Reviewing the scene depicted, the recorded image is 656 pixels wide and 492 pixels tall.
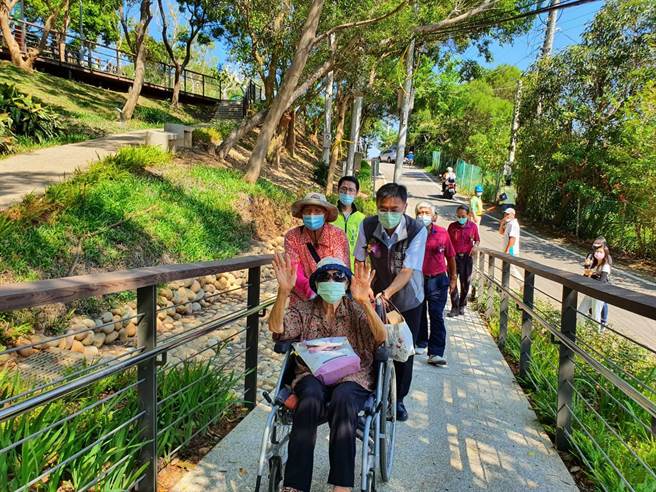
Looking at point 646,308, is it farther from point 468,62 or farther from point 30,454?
point 468,62

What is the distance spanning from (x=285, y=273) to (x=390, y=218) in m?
0.98

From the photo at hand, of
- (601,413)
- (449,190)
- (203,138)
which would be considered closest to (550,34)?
(449,190)

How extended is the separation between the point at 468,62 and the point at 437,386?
19591 millimetres

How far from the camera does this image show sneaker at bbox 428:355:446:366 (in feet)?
15.3

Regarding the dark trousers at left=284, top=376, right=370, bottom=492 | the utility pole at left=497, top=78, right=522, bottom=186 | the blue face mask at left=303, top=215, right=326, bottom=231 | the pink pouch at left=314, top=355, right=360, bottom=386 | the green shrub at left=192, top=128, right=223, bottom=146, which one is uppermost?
the utility pole at left=497, top=78, right=522, bottom=186

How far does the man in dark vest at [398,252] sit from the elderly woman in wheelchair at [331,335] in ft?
1.96

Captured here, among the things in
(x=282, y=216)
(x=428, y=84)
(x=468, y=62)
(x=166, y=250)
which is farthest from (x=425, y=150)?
(x=166, y=250)

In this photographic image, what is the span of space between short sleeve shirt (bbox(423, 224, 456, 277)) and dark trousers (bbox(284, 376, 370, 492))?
2.50 meters

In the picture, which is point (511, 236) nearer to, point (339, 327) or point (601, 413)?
point (601, 413)

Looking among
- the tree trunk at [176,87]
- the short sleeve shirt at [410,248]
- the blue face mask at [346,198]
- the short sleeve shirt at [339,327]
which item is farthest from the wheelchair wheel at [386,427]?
the tree trunk at [176,87]

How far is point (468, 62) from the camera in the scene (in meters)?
20.9

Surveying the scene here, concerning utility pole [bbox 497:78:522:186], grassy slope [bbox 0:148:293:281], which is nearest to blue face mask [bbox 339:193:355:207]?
grassy slope [bbox 0:148:293:281]

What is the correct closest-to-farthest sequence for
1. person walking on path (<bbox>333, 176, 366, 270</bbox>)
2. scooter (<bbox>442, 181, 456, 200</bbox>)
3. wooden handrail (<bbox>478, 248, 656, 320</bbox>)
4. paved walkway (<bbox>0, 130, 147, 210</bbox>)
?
wooden handrail (<bbox>478, 248, 656, 320</bbox>) → person walking on path (<bbox>333, 176, 366, 270</bbox>) → paved walkway (<bbox>0, 130, 147, 210</bbox>) → scooter (<bbox>442, 181, 456, 200</bbox>)

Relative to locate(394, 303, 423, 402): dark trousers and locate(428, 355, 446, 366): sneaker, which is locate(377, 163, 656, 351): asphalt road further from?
locate(394, 303, 423, 402): dark trousers
